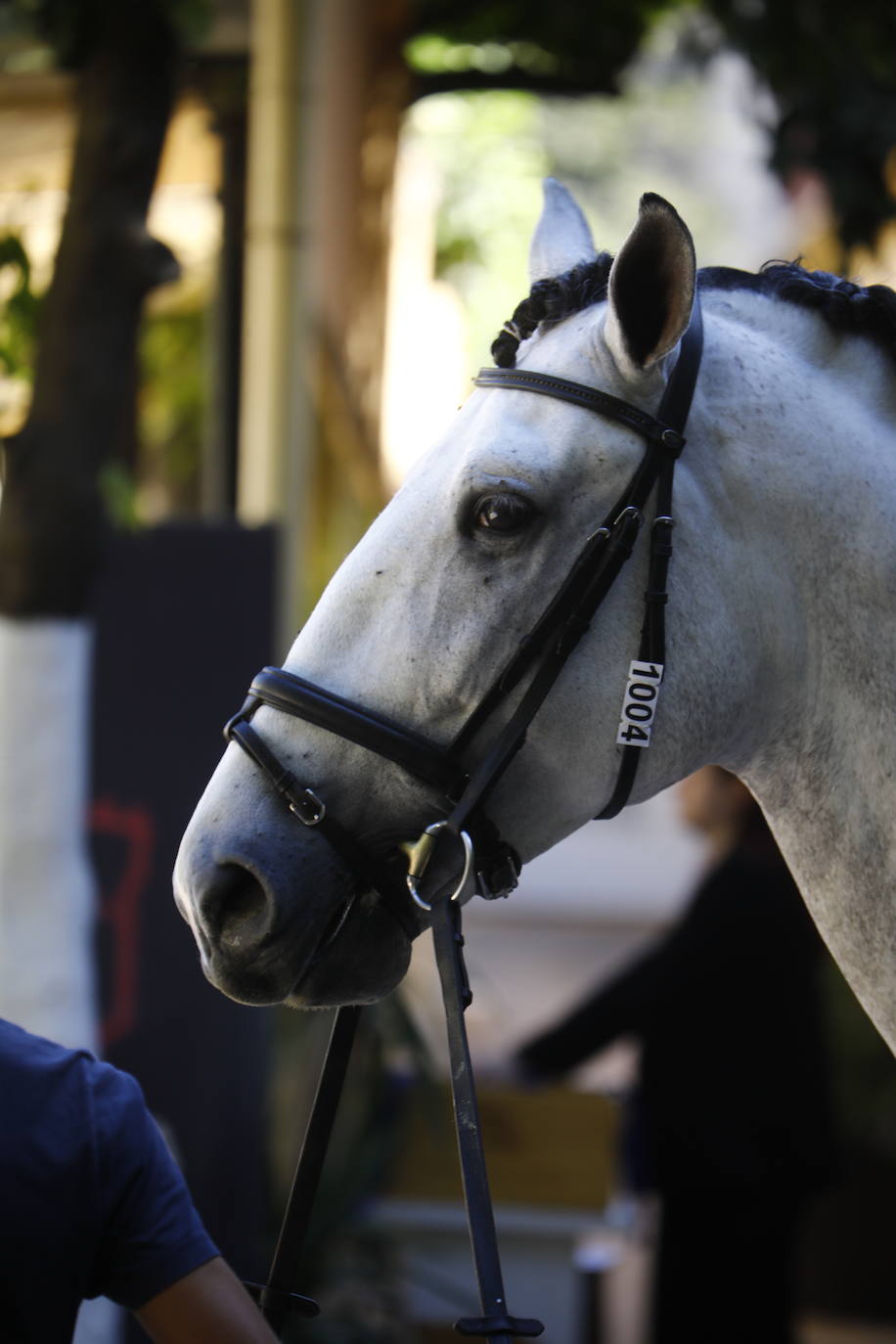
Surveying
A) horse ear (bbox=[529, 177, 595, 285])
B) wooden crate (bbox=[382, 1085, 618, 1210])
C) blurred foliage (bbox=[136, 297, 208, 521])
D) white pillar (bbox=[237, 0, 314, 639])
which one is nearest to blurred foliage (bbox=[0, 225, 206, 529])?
blurred foliage (bbox=[136, 297, 208, 521])

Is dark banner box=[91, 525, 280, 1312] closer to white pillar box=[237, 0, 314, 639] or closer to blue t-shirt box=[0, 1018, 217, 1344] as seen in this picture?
white pillar box=[237, 0, 314, 639]

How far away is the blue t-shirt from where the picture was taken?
4.73 feet

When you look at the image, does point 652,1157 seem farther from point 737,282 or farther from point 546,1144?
point 737,282

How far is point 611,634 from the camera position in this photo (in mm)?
1624

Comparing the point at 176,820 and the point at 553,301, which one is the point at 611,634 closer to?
the point at 553,301

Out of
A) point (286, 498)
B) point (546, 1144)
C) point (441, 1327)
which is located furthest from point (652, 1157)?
point (286, 498)

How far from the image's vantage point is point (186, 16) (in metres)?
3.22

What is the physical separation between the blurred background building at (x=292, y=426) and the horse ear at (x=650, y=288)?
1.50 ft

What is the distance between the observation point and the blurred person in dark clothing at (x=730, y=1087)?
12.8 feet

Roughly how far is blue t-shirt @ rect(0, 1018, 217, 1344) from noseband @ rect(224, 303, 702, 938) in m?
0.39

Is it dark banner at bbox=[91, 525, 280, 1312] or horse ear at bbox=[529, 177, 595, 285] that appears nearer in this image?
horse ear at bbox=[529, 177, 595, 285]

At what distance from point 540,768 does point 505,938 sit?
1383 centimetres

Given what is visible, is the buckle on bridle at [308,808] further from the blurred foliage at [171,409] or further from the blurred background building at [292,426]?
the blurred foliage at [171,409]

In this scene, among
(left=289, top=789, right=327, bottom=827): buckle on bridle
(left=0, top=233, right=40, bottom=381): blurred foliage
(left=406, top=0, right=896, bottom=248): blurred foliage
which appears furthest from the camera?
(left=406, top=0, right=896, bottom=248): blurred foliage
